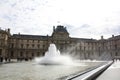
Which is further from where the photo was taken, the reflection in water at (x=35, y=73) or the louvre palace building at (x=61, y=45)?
the louvre palace building at (x=61, y=45)

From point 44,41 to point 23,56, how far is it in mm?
12666

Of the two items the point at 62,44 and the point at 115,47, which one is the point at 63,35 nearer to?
the point at 62,44

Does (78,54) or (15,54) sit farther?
(78,54)

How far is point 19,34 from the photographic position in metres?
93.0

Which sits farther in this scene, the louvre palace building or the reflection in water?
the louvre palace building

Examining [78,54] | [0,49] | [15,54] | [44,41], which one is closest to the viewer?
[0,49]

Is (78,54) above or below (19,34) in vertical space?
below

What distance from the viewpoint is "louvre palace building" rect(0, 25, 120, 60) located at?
8956cm

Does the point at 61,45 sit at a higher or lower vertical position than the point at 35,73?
higher

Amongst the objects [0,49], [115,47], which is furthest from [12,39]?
[115,47]

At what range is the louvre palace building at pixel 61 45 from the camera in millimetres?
89562

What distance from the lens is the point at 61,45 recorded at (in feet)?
314

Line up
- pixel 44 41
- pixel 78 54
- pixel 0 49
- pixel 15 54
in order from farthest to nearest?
pixel 78 54
pixel 44 41
pixel 15 54
pixel 0 49

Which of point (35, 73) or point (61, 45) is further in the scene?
point (61, 45)
